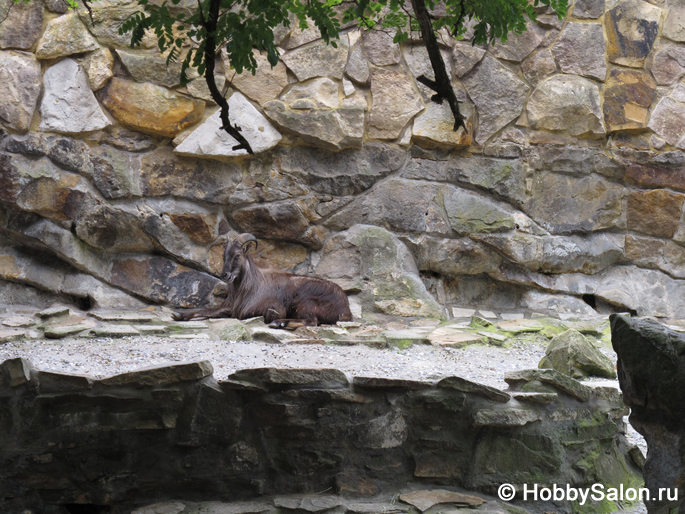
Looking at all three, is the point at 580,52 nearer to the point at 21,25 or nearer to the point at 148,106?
the point at 148,106

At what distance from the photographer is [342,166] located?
6430 mm

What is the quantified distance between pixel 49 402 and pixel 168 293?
11.2 ft

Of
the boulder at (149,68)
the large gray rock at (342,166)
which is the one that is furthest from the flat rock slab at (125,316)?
the boulder at (149,68)

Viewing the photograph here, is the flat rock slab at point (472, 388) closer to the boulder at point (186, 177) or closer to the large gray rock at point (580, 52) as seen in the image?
the boulder at point (186, 177)

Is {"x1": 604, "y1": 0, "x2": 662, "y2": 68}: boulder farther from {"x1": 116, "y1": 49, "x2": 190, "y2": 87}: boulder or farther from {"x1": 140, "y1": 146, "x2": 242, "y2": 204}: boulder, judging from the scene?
{"x1": 116, "y1": 49, "x2": 190, "y2": 87}: boulder

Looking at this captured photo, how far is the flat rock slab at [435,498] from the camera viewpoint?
2613mm

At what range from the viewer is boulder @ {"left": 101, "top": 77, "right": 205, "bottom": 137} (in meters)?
5.85

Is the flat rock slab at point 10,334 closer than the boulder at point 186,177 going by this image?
Yes

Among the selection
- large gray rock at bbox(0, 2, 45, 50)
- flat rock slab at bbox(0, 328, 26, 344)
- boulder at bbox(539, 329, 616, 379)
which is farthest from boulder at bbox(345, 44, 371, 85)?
flat rock slab at bbox(0, 328, 26, 344)

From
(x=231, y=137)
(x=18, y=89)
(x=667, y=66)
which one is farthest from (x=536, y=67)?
(x=18, y=89)

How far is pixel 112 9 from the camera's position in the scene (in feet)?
19.3

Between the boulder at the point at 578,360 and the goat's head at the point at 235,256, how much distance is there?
2896 millimetres

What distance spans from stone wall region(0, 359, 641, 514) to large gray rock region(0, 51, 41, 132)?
12.3 feet

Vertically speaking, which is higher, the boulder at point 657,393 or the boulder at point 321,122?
the boulder at point 321,122
